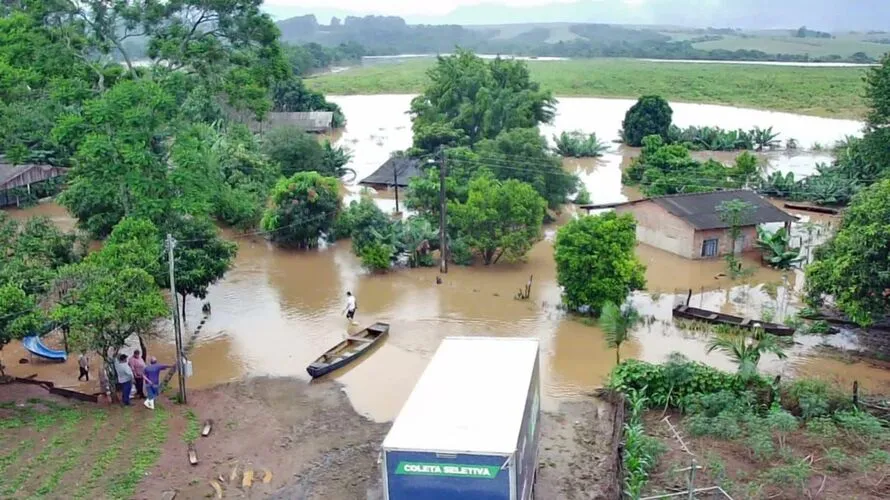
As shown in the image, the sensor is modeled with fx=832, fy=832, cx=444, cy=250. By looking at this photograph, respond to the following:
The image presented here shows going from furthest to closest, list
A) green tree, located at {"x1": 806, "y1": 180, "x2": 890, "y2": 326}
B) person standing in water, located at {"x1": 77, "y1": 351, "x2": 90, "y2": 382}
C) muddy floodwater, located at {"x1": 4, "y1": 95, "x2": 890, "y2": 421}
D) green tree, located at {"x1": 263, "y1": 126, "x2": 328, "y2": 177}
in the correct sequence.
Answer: green tree, located at {"x1": 263, "y1": 126, "x2": 328, "y2": 177} → muddy floodwater, located at {"x1": 4, "y1": 95, "x2": 890, "y2": 421} → green tree, located at {"x1": 806, "y1": 180, "x2": 890, "y2": 326} → person standing in water, located at {"x1": 77, "y1": 351, "x2": 90, "y2": 382}

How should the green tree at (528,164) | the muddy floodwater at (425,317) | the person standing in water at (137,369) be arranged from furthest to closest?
1. the green tree at (528,164)
2. the muddy floodwater at (425,317)
3. the person standing in water at (137,369)

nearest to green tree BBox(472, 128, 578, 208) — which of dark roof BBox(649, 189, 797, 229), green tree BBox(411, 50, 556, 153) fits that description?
dark roof BBox(649, 189, 797, 229)

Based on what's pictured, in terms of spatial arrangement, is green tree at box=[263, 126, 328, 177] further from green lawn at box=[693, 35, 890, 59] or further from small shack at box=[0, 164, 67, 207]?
green lawn at box=[693, 35, 890, 59]

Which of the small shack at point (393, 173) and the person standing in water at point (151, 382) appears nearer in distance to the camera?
the person standing in water at point (151, 382)

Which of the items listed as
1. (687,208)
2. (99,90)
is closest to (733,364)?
(687,208)

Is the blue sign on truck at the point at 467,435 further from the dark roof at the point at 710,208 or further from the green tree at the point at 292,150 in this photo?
the green tree at the point at 292,150

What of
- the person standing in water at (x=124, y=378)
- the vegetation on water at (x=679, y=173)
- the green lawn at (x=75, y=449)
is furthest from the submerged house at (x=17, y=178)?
the vegetation on water at (x=679, y=173)

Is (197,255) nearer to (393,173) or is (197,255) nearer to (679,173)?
(393,173)
